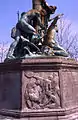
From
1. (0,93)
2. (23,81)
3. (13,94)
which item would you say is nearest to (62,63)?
(23,81)

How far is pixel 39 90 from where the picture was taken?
693 cm

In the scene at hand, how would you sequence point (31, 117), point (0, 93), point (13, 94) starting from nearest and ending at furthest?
point (31, 117)
point (13, 94)
point (0, 93)

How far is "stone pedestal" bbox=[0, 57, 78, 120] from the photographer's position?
679 centimetres

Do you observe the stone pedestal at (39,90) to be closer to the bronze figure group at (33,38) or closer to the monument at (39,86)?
the monument at (39,86)

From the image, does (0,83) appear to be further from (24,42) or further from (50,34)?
(50,34)

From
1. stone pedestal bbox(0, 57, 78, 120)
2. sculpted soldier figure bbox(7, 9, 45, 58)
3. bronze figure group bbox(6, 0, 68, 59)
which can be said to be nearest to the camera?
stone pedestal bbox(0, 57, 78, 120)

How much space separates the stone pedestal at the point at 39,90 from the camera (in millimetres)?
6793

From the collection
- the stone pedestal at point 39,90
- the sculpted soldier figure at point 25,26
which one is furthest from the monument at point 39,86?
the sculpted soldier figure at point 25,26

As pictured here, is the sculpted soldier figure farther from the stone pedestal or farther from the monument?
the stone pedestal

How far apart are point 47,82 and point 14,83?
97 centimetres

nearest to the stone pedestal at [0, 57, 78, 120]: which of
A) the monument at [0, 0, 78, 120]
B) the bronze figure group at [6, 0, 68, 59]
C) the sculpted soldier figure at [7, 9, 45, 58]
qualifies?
the monument at [0, 0, 78, 120]

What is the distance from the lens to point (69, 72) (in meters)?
7.52

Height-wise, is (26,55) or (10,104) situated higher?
(26,55)

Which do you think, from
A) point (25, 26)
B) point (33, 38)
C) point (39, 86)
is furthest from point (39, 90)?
point (25, 26)
